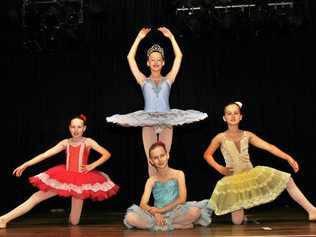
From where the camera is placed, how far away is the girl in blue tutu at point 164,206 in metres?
4.53

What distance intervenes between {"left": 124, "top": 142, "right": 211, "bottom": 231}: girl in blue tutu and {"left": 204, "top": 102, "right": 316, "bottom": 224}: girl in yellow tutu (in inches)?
7.2

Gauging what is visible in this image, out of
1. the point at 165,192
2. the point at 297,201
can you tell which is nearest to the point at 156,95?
the point at 165,192

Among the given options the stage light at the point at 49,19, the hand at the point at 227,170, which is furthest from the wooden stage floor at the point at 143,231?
the stage light at the point at 49,19

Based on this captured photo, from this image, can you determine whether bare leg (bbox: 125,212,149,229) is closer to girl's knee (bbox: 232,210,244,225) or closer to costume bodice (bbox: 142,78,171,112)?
girl's knee (bbox: 232,210,244,225)

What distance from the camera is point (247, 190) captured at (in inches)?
184

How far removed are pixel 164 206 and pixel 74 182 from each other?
82 centimetres

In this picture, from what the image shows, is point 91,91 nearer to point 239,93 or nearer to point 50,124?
point 50,124

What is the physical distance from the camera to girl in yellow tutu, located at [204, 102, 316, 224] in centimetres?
465

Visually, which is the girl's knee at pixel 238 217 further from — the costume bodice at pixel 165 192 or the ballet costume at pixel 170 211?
the costume bodice at pixel 165 192

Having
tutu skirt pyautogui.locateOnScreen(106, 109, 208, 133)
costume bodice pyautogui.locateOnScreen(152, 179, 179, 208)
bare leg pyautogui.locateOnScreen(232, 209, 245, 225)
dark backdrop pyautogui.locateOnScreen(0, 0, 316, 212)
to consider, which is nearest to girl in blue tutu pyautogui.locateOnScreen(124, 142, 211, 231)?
costume bodice pyautogui.locateOnScreen(152, 179, 179, 208)

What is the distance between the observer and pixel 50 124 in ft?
23.3

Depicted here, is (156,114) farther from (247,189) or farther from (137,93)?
(137,93)

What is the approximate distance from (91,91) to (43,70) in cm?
65

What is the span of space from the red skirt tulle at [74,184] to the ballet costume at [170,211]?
0.37m
